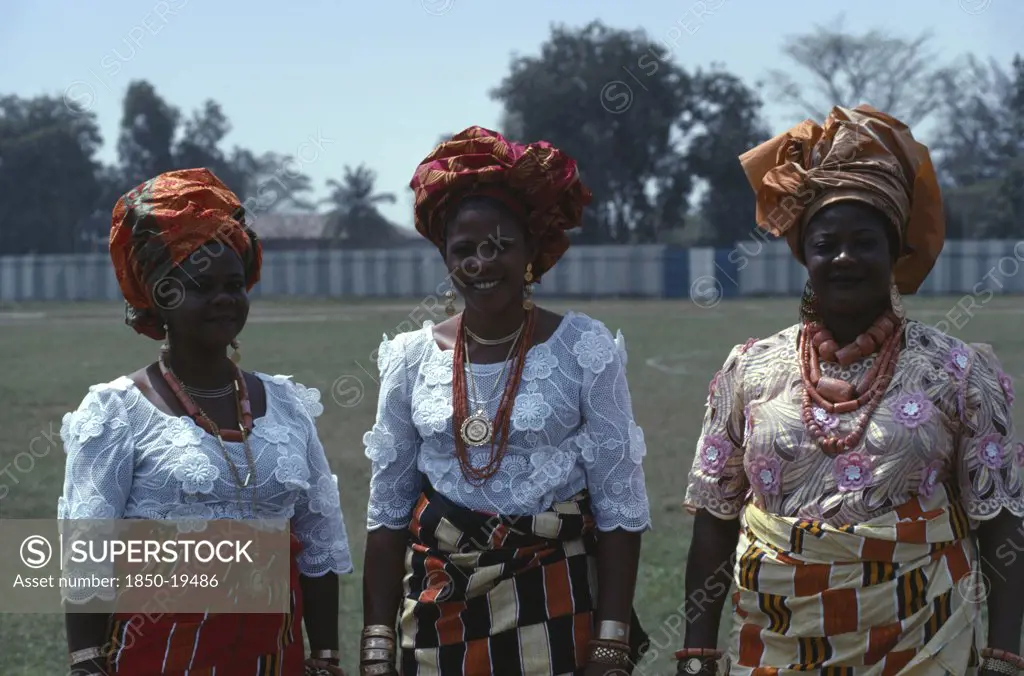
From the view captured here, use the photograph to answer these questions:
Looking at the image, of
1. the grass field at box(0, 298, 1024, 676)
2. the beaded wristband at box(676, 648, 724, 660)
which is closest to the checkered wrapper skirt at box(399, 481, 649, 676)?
the beaded wristband at box(676, 648, 724, 660)

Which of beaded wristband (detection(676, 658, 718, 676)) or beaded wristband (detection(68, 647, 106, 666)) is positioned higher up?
beaded wristband (detection(68, 647, 106, 666))

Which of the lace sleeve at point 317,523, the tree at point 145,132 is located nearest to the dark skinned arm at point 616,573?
the lace sleeve at point 317,523

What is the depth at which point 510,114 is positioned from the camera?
48031mm

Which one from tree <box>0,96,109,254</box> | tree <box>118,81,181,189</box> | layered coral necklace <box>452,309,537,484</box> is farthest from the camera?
tree <box>118,81,181,189</box>

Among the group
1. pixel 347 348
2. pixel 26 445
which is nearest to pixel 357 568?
pixel 26 445

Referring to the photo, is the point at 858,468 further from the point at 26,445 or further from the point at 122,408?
the point at 26,445

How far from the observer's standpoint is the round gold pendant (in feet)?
9.89

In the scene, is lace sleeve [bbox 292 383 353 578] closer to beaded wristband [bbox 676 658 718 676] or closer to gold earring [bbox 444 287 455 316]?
gold earring [bbox 444 287 455 316]

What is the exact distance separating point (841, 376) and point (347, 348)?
1846 cm

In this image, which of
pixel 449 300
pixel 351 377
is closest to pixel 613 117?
pixel 351 377

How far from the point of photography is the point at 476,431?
9.91 ft

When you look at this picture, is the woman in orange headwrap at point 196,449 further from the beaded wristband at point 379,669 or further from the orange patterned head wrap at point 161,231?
the beaded wristband at point 379,669

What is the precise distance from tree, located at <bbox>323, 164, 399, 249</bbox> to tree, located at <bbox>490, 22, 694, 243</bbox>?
10.1 metres

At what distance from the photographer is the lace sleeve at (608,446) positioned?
3.02 m
